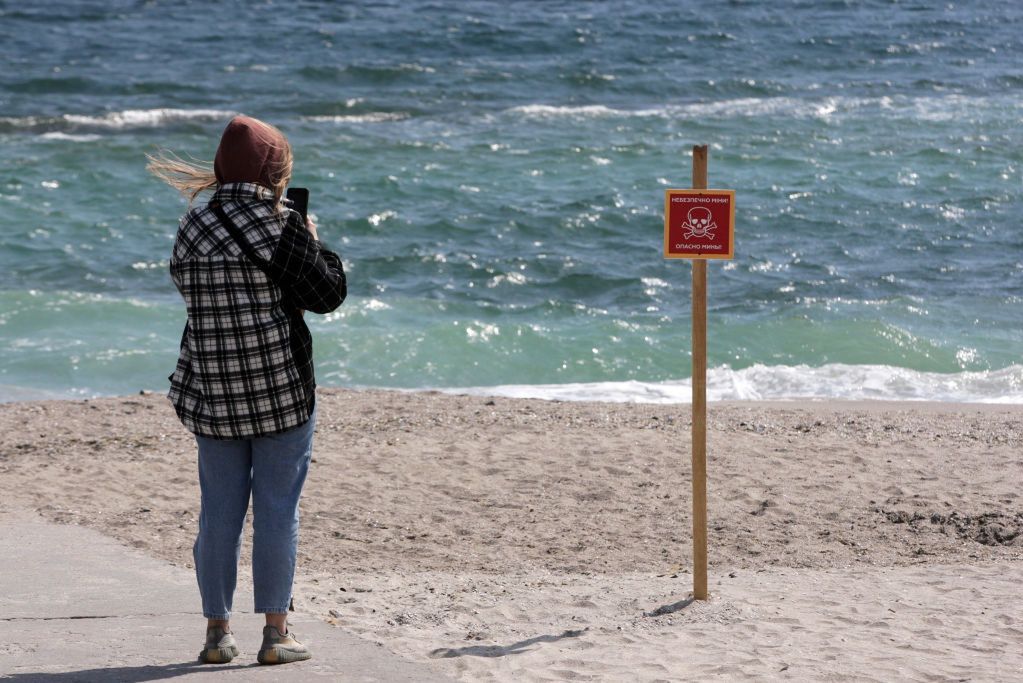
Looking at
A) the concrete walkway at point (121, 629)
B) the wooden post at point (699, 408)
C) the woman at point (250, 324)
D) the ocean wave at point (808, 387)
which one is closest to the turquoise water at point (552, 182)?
the ocean wave at point (808, 387)

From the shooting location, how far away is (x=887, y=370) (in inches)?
459

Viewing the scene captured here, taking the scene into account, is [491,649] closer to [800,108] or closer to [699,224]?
[699,224]

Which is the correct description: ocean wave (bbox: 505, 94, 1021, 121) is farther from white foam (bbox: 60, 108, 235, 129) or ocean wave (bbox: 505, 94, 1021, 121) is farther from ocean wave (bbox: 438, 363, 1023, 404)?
ocean wave (bbox: 438, 363, 1023, 404)

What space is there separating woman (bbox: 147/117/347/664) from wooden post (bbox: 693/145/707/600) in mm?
1657

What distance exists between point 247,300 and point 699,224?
73.8 inches

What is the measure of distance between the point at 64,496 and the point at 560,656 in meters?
3.30

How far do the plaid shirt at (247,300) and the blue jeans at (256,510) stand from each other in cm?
9

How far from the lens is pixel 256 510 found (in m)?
4.21

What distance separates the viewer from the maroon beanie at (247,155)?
4027mm

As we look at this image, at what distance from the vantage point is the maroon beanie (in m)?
4.03

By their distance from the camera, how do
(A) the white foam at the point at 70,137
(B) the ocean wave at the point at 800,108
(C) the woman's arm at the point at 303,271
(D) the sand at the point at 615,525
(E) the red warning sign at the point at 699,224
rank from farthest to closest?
(B) the ocean wave at the point at 800,108 → (A) the white foam at the point at 70,137 → (E) the red warning sign at the point at 699,224 → (D) the sand at the point at 615,525 → (C) the woman's arm at the point at 303,271

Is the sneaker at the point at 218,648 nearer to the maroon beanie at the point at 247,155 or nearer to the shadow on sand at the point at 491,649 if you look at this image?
the shadow on sand at the point at 491,649

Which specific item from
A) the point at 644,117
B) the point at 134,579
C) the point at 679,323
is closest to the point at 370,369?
the point at 679,323

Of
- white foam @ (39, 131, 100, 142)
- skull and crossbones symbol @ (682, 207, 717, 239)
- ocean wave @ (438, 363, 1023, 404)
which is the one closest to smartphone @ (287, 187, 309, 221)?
skull and crossbones symbol @ (682, 207, 717, 239)
